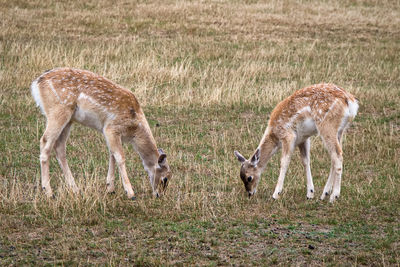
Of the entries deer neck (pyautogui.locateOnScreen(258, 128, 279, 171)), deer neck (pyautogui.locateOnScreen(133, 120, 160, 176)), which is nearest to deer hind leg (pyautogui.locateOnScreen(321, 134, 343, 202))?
deer neck (pyautogui.locateOnScreen(258, 128, 279, 171))

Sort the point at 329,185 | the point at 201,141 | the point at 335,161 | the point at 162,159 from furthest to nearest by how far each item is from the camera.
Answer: the point at 201,141 < the point at 329,185 < the point at 162,159 < the point at 335,161

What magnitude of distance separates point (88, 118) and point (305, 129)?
10.3 ft

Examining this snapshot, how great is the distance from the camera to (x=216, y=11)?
24875mm

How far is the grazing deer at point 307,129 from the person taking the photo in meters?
8.21

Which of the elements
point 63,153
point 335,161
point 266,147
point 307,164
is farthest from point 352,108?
point 63,153

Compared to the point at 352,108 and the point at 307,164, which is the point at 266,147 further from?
the point at 352,108

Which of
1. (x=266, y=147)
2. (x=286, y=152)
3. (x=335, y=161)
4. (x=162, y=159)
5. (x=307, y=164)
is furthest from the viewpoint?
(x=266, y=147)

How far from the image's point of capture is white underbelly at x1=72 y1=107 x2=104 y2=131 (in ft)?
27.0

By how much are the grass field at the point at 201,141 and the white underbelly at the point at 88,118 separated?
773 mm

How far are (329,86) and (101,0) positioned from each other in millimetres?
19030

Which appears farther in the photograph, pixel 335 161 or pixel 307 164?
pixel 307 164

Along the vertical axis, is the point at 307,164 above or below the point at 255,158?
below

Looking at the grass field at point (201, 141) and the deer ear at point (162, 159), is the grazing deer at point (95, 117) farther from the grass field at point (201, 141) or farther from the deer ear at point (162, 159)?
the grass field at point (201, 141)

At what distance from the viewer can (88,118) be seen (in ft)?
27.3
